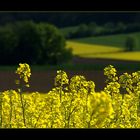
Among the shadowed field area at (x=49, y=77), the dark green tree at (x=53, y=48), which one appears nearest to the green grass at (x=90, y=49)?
the shadowed field area at (x=49, y=77)

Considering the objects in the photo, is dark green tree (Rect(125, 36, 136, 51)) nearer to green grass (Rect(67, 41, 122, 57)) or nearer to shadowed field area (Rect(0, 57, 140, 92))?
green grass (Rect(67, 41, 122, 57))

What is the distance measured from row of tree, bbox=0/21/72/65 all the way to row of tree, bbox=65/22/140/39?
0.24 meters

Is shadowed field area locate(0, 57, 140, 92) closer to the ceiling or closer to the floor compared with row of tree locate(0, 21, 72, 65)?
closer to the floor

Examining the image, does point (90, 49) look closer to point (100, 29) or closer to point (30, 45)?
point (30, 45)

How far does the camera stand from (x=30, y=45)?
24.6 feet

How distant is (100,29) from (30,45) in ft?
4.13

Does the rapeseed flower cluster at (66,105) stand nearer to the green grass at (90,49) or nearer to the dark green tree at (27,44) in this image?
the dark green tree at (27,44)

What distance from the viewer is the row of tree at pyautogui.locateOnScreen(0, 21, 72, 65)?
635 centimetres

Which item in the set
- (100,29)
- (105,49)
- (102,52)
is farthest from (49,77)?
(105,49)

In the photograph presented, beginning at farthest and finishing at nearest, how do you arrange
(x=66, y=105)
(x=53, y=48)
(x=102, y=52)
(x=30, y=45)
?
1. (x=102, y=52)
2. (x=30, y=45)
3. (x=53, y=48)
4. (x=66, y=105)

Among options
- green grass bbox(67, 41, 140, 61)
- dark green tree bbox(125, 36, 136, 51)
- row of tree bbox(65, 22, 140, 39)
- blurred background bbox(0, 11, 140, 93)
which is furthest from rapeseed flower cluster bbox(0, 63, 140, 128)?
dark green tree bbox(125, 36, 136, 51)

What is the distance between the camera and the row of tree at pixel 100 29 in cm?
677

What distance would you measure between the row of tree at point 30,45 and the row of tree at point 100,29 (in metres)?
0.24
